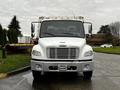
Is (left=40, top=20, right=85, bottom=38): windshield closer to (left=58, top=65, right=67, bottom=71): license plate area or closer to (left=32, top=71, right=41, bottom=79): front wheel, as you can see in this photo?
(left=32, top=71, right=41, bottom=79): front wheel

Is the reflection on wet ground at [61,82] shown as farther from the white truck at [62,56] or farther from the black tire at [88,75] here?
the white truck at [62,56]

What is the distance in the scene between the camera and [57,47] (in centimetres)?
1202

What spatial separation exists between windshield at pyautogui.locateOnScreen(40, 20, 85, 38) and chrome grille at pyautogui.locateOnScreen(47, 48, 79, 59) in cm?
133

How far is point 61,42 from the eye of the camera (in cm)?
1220

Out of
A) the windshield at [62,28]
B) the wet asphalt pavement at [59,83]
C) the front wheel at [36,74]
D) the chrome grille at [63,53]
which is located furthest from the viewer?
the windshield at [62,28]

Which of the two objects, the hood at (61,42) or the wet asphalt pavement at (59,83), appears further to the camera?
the hood at (61,42)

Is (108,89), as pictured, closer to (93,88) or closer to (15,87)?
(93,88)

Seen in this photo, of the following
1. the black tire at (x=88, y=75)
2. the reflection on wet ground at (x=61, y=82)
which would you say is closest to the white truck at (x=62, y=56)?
the black tire at (x=88, y=75)

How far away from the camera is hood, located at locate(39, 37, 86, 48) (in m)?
12.1

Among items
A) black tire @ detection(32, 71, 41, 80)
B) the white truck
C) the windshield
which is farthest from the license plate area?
the windshield

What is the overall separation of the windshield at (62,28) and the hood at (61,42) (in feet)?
1.31

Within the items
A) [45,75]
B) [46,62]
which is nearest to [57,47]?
[46,62]

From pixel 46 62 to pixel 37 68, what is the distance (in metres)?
0.40

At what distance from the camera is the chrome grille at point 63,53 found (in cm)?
1199
